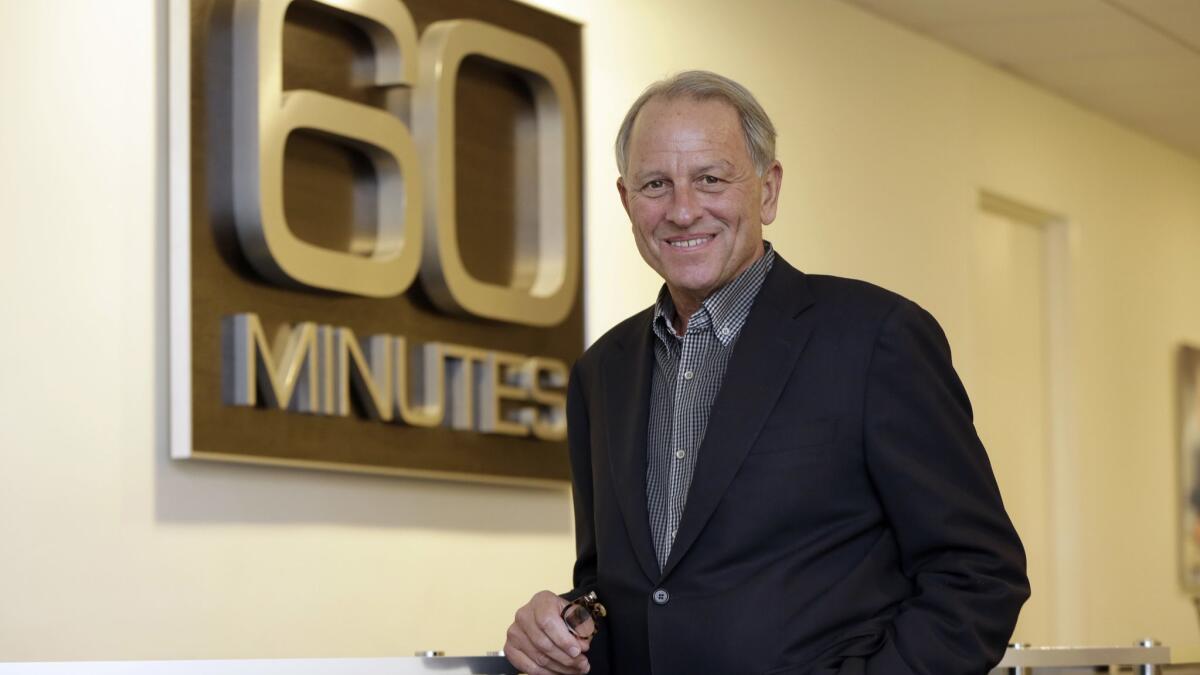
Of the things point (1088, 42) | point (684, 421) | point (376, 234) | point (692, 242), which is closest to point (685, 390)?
point (684, 421)

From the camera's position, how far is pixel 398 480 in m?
4.25

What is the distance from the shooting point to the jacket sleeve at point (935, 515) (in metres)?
1.96

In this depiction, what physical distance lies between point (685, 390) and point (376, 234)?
2.12 meters

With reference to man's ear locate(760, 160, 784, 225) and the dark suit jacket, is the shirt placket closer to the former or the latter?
the dark suit jacket

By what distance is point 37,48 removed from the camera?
3.49m

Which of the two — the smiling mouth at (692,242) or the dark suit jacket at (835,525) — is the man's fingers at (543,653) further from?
the smiling mouth at (692,242)

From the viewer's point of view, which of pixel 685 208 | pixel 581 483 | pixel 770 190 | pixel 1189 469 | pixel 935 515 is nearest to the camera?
pixel 935 515

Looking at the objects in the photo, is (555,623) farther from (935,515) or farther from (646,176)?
(646,176)

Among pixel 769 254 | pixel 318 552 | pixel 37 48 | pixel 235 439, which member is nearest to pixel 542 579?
pixel 318 552

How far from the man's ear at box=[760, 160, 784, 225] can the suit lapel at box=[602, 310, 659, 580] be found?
20 cm

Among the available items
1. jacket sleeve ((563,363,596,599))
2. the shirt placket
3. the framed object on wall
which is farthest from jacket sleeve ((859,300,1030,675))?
the framed object on wall

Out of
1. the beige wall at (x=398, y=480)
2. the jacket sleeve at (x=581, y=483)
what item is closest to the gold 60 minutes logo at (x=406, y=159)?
the beige wall at (x=398, y=480)

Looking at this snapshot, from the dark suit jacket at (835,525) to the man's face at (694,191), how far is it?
113 mm

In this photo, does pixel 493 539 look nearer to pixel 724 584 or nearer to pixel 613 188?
pixel 613 188
